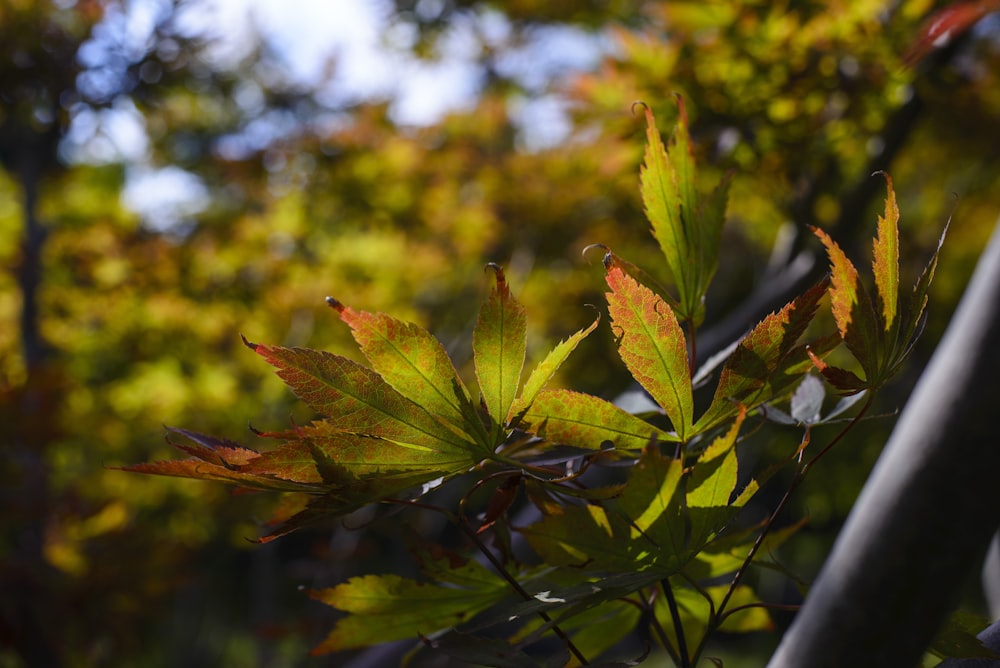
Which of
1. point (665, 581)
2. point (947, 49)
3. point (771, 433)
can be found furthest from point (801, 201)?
point (771, 433)

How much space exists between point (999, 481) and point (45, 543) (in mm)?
2980

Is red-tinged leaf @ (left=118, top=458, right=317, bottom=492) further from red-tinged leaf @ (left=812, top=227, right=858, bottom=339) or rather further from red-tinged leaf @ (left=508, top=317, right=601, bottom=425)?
red-tinged leaf @ (left=812, top=227, right=858, bottom=339)

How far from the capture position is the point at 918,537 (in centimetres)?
38

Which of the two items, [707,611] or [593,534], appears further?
[707,611]

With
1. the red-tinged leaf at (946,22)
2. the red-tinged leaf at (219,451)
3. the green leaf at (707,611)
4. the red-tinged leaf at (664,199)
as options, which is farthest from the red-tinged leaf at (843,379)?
the red-tinged leaf at (946,22)

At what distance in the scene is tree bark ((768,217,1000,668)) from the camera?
1.22 feet

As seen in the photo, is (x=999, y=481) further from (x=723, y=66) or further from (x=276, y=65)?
(x=276, y=65)

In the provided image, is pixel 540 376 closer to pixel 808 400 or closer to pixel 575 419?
pixel 575 419

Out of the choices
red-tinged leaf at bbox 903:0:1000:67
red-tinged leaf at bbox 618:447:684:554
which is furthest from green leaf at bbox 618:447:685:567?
red-tinged leaf at bbox 903:0:1000:67

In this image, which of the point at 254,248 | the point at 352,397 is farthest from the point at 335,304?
the point at 254,248

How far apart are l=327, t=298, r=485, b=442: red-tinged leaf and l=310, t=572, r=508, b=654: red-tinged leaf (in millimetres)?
124

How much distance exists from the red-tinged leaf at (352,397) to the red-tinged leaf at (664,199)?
177 mm

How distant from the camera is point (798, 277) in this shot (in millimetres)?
1429

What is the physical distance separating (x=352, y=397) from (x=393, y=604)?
170mm
